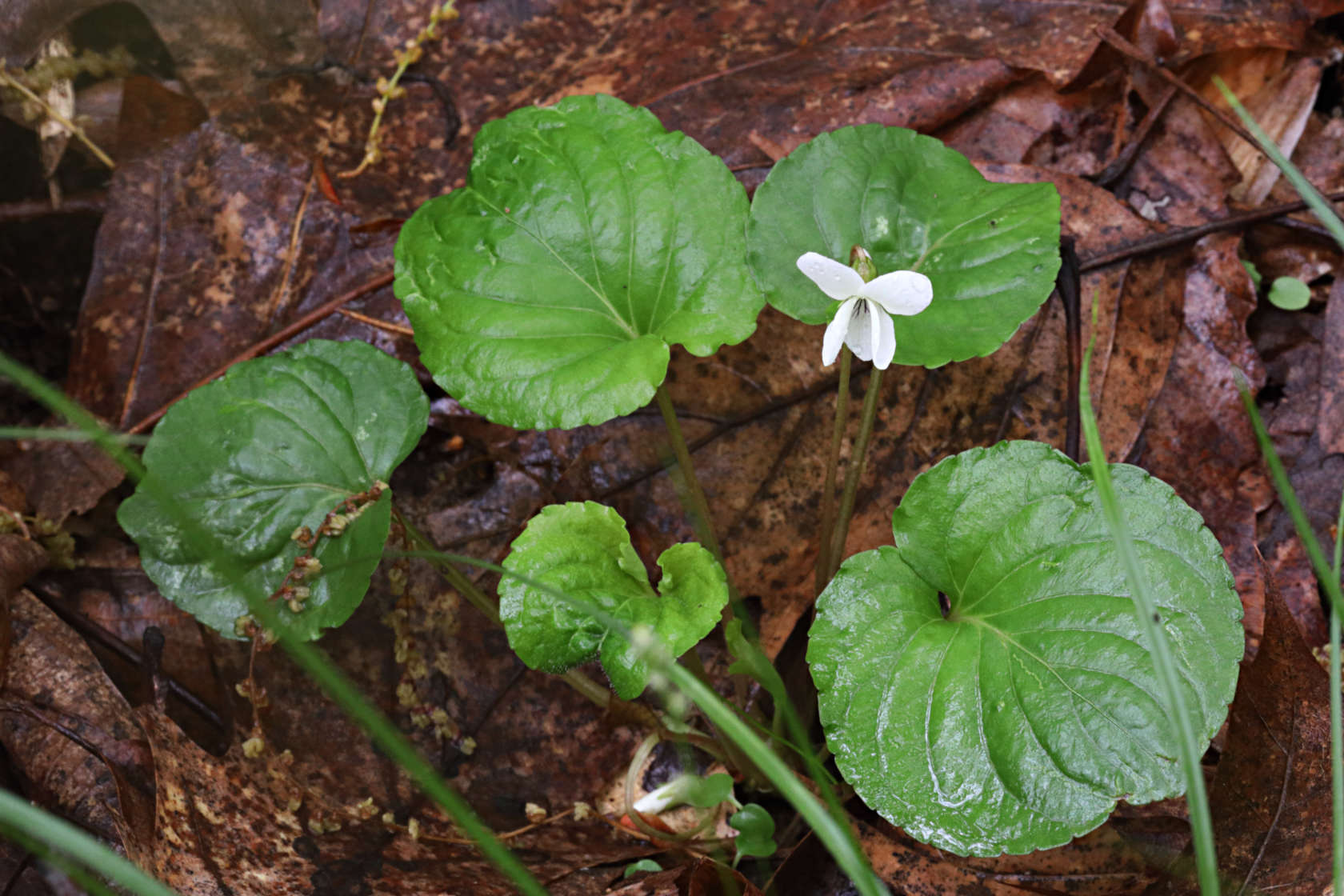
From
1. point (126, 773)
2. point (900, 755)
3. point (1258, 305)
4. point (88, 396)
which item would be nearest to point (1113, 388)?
point (1258, 305)

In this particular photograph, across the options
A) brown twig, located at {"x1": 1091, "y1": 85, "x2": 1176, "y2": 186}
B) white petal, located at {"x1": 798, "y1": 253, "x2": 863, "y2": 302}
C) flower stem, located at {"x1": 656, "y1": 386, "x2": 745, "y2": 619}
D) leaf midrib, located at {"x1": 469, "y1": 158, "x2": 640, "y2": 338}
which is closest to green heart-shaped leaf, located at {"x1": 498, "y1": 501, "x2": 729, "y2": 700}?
flower stem, located at {"x1": 656, "y1": 386, "x2": 745, "y2": 619}

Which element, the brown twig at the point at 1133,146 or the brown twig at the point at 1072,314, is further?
the brown twig at the point at 1133,146

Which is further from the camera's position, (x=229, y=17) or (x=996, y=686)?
(x=229, y=17)

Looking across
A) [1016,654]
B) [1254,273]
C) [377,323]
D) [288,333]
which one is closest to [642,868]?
[1016,654]

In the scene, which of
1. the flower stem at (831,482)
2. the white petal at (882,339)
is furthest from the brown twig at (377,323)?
the white petal at (882,339)

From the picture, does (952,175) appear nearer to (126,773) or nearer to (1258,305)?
(1258,305)

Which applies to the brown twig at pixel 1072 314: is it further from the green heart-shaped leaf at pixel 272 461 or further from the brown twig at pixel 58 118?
the brown twig at pixel 58 118

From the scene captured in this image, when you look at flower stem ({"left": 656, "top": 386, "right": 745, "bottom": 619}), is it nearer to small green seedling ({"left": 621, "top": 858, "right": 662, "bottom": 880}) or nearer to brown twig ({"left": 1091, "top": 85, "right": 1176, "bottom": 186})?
small green seedling ({"left": 621, "top": 858, "right": 662, "bottom": 880})
